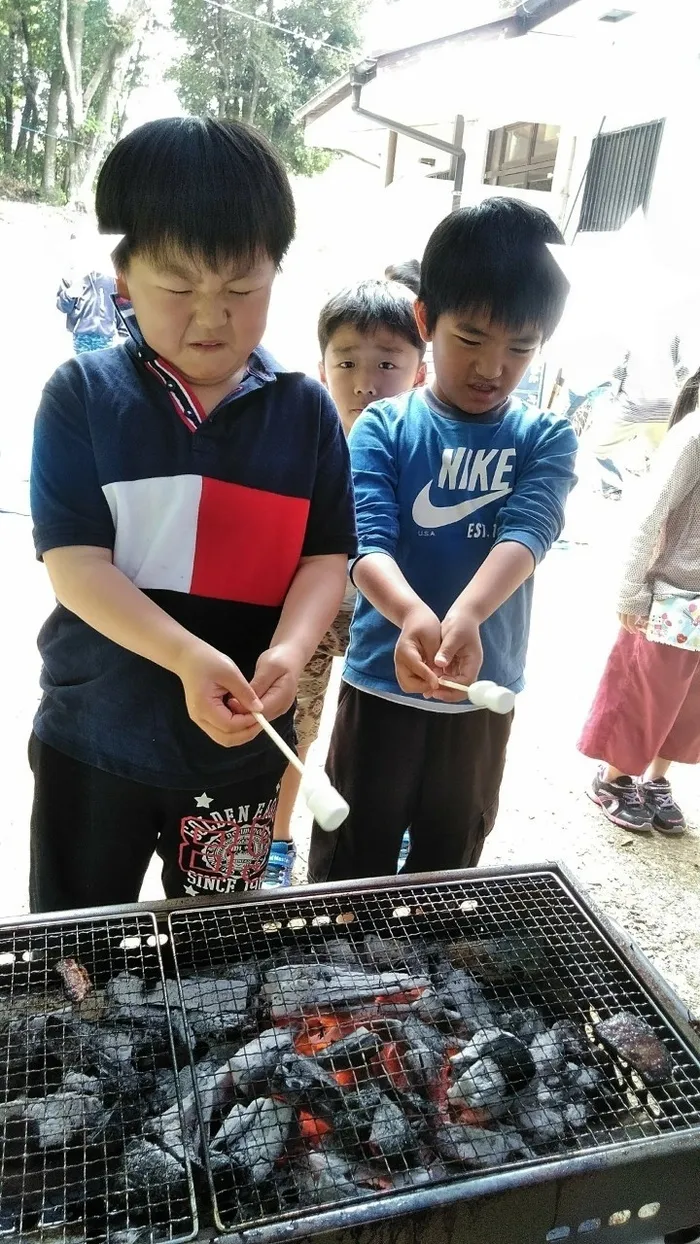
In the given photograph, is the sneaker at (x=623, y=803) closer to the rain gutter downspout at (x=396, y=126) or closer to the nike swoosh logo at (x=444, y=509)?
the nike swoosh logo at (x=444, y=509)

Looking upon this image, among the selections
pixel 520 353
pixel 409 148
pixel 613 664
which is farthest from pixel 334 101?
pixel 520 353

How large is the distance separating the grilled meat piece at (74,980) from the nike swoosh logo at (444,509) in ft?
3.45

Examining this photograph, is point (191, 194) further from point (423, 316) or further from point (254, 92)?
point (254, 92)

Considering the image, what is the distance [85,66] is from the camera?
4.93 m

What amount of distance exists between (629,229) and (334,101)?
307 centimetres

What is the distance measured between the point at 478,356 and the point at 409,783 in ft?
3.04

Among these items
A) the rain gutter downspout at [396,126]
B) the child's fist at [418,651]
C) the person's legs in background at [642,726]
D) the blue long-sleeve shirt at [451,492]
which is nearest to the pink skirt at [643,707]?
the person's legs in background at [642,726]

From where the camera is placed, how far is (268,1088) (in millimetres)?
1140

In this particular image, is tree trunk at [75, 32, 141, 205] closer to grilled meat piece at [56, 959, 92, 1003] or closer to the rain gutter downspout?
the rain gutter downspout

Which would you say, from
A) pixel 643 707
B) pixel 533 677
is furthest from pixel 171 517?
pixel 533 677

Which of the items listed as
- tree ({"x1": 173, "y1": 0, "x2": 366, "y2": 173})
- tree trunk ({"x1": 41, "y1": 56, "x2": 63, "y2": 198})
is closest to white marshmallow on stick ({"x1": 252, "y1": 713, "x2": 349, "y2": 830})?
tree ({"x1": 173, "y1": 0, "x2": 366, "y2": 173})

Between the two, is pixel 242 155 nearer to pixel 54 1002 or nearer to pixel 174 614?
pixel 174 614

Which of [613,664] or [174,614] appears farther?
[613,664]

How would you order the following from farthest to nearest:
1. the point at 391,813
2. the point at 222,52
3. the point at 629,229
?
the point at 629,229, the point at 222,52, the point at 391,813
